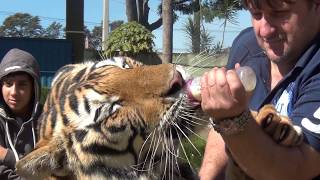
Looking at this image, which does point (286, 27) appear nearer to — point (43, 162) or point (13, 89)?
point (43, 162)

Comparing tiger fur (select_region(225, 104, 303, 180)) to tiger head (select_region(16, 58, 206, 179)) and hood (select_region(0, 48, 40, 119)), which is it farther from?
hood (select_region(0, 48, 40, 119))

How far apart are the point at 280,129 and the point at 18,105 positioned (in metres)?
2.62

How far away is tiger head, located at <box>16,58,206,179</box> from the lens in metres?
Result: 2.17

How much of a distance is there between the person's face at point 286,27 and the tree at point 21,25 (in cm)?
2227

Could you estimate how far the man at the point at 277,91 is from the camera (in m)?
1.70

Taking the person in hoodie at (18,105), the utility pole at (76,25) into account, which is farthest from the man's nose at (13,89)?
the utility pole at (76,25)

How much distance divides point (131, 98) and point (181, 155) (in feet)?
1.06

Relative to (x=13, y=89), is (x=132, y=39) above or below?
above

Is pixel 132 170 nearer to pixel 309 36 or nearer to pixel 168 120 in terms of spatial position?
pixel 168 120

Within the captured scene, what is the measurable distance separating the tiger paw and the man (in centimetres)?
3

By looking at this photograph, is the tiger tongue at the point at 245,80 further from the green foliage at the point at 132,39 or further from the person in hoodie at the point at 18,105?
the green foliage at the point at 132,39

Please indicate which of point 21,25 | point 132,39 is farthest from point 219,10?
point 21,25

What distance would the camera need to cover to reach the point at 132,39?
38.5 feet

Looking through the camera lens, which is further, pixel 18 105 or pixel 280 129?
pixel 18 105
